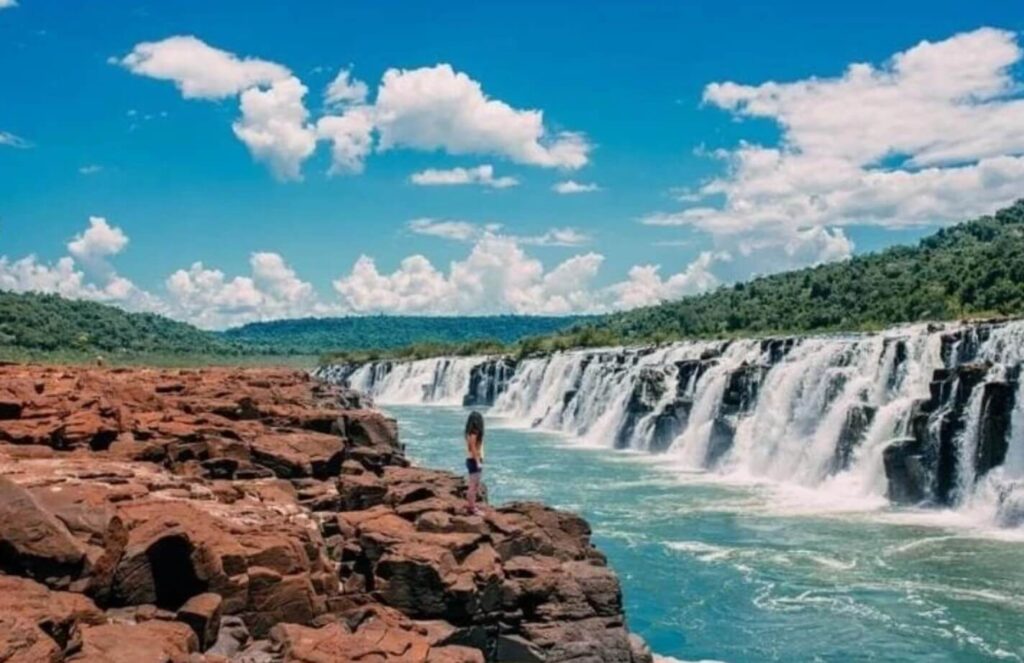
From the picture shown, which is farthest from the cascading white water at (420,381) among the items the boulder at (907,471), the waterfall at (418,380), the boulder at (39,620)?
the boulder at (39,620)

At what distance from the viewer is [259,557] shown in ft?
38.8

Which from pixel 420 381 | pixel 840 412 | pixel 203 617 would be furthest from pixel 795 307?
pixel 203 617

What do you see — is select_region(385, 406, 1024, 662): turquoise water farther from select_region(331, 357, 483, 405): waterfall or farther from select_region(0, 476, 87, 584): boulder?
select_region(331, 357, 483, 405): waterfall

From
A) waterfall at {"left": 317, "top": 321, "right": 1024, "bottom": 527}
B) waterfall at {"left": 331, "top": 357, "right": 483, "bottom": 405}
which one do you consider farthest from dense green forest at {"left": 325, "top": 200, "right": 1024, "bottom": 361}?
waterfall at {"left": 317, "top": 321, "right": 1024, "bottom": 527}

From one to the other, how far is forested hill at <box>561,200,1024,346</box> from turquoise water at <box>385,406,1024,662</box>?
115 ft

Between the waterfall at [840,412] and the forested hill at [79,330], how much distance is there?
76.5 metres

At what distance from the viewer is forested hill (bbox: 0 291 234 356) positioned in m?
116

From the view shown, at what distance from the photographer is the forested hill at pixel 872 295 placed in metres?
70.6

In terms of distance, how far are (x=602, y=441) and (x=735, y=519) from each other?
24103 millimetres

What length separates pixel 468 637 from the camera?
485 inches

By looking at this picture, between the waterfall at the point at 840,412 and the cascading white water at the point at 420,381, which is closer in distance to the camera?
the waterfall at the point at 840,412

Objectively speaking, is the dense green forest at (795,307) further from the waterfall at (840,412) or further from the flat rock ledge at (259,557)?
the flat rock ledge at (259,557)

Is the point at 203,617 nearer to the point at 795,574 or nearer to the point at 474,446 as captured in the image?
the point at 474,446

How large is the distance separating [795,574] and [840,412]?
1465 centimetres
